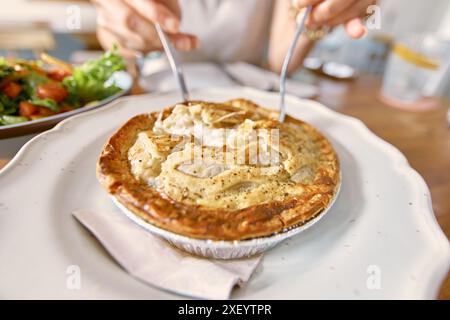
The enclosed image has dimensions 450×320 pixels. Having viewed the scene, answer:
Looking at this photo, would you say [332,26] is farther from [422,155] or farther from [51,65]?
[51,65]

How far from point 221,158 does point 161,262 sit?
286 mm

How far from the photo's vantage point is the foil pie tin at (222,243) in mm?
677

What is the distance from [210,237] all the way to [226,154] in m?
0.25

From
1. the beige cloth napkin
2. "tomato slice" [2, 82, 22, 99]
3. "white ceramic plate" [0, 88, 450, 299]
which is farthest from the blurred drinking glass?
"tomato slice" [2, 82, 22, 99]

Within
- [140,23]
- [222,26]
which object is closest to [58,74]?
[140,23]

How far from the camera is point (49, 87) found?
1.36 m

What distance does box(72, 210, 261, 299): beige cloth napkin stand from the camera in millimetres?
633

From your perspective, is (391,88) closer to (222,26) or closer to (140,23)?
(222,26)

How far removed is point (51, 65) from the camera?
1.64 m

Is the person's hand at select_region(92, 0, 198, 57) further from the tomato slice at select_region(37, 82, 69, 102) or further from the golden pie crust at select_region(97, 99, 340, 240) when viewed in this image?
the golden pie crust at select_region(97, 99, 340, 240)

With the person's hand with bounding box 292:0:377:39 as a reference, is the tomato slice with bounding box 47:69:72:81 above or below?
below

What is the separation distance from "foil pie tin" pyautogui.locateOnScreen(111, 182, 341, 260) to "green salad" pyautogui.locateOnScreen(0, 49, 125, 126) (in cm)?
77

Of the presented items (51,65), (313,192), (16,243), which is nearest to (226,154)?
(313,192)

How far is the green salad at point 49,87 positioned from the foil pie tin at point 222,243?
2.54 feet
